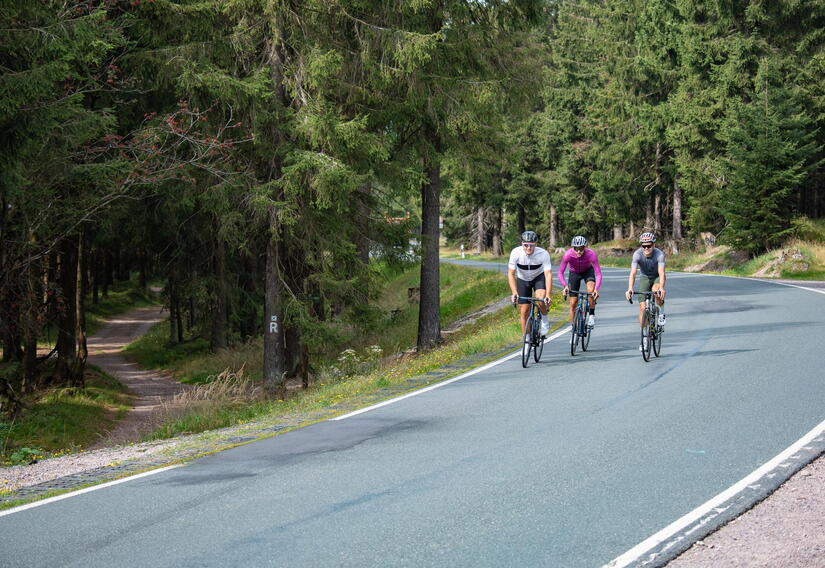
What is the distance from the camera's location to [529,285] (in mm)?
14344

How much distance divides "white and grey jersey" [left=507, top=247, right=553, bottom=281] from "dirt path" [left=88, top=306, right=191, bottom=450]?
6.81 meters

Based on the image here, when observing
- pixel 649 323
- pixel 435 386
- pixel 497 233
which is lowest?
pixel 435 386

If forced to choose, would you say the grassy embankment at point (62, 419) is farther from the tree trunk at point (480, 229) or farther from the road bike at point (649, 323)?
the tree trunk at point (480, 229)

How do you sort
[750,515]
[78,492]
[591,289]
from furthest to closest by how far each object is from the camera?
1. [591,289]
2. [78,492]
3. [750,515]

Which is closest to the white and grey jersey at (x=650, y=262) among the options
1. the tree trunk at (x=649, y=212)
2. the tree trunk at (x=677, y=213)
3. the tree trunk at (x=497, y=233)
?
the tree trunk at (x=677, y=213)

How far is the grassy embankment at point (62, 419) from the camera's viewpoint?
14.6 m

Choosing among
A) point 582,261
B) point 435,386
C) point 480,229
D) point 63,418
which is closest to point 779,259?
point 582,261

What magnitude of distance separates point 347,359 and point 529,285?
7.71 m

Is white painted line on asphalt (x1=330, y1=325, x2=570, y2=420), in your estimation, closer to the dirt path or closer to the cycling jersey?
the cycling jersey

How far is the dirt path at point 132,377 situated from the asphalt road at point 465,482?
6190 millimetres

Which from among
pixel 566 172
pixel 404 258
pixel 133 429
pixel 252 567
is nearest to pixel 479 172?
pixel 404 258

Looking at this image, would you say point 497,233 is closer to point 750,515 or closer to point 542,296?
point 542,296

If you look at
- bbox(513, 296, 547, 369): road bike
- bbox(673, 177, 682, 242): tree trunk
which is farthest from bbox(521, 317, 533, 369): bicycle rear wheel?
bbox(673, 177, 682, 242): tree trunk

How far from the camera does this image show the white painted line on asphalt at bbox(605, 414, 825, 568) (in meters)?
5.35
